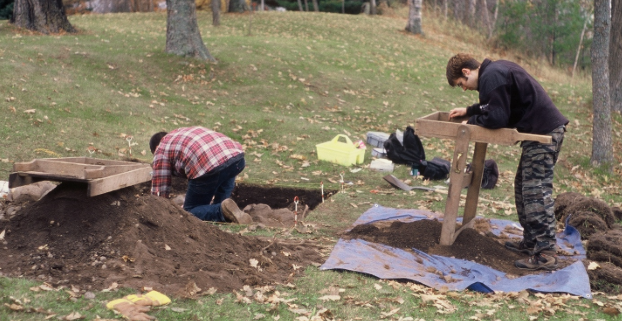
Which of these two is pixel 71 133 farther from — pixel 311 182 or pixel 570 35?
pixel 570 35

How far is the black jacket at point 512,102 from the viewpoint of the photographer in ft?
19.5

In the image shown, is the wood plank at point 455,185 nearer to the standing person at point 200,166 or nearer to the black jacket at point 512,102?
the black jacket at point 512,102

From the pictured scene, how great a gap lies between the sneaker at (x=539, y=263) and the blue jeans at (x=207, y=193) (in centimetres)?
324

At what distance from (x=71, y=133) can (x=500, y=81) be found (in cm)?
737

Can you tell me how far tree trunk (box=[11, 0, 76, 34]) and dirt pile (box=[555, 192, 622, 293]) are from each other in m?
13.8

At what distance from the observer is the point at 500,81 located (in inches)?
234

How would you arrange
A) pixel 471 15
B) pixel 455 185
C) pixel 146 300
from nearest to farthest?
pixel 146 300 → pixel 455 185 → pixel 471 15

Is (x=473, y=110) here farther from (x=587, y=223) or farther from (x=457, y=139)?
(x=587, y=223)

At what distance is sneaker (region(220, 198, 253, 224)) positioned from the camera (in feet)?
23.9

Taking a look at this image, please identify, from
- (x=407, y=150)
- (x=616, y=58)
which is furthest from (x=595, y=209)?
(x=616, y=58)

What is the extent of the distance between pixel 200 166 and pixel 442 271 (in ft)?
9.36

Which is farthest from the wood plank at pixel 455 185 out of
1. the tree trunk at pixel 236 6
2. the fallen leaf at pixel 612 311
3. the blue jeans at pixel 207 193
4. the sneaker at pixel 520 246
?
the tree trunk at pixel 236 6

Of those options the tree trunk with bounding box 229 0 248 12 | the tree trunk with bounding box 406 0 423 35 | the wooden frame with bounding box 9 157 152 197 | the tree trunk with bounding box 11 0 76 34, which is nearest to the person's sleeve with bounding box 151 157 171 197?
the wooden frame with bounding box 9 157 152 197

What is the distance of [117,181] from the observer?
17.6 ft
